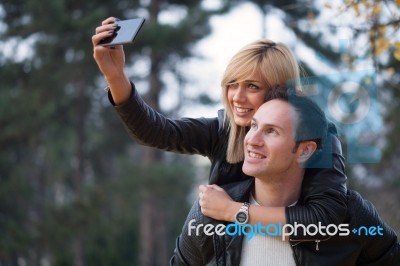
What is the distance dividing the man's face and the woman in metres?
0.15

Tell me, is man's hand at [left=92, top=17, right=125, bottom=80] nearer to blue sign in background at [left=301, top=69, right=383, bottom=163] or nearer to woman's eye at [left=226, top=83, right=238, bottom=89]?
woman's eye at [left=226, top=83, right=238, bottom=89]

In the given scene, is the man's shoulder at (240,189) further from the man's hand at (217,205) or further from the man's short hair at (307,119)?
the man's short hair at (307,119)

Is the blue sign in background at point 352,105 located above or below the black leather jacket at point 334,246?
above

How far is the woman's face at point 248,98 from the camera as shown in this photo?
2480mm

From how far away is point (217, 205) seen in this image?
7.58 ft

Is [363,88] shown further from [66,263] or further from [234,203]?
[66,263]

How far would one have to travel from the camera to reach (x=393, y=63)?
39.8ft

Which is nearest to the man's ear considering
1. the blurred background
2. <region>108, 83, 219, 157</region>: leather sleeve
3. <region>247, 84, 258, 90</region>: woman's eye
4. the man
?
the man

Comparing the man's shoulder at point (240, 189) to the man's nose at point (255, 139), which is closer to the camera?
the man's nose at point (255, 139)

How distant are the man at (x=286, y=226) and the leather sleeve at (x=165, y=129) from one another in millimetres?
348

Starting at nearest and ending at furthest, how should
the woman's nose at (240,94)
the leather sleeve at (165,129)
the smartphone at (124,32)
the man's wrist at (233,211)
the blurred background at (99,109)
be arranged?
the smartphone at (124,32), the man's wrist at (233,211), the leather sleeve at (165,129), the woman's nose at (240,94), the blurred background at (99,109)

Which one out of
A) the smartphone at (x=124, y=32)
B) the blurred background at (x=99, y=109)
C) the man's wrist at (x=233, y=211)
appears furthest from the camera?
the blurred background at (x=99, y=109)

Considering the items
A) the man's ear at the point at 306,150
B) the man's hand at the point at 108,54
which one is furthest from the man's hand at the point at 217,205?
the man's hand at the point at 108,54

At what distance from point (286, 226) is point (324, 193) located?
18 cm
